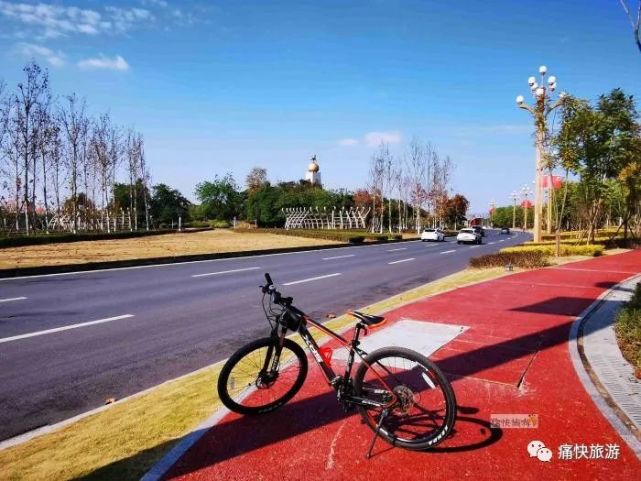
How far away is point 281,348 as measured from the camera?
14.0 feet

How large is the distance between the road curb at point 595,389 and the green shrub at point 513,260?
839 cm

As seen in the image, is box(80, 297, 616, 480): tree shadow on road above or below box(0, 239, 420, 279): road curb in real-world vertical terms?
below

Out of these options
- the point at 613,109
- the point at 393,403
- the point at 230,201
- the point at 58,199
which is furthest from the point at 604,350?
the point at 230,201

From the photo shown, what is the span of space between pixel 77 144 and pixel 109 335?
34.5 metres

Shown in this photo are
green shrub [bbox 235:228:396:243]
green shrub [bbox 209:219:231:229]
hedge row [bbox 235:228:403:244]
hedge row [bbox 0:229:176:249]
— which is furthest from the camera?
green shrub [bbox 209:219:231:229]

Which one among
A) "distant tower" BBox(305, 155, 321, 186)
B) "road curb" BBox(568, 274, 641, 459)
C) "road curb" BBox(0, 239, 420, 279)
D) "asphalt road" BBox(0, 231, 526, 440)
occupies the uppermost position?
"distant tower" BBox(305, 155, 321, 186)

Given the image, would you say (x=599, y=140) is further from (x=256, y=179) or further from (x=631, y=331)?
(x=256, y=179)

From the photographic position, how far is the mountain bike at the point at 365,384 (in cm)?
352

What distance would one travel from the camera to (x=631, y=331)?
18.9 feet

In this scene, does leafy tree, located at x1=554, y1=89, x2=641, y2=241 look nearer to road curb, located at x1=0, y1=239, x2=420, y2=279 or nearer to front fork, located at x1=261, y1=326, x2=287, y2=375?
road curb, located at x1=0, y1=239, x2=420, y2=279

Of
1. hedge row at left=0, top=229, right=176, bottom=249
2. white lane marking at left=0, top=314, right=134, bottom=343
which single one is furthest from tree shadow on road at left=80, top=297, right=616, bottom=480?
hedge row at left=0, top=229, right=176, bottom=249

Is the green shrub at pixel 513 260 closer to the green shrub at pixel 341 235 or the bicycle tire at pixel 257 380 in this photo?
Answer: the bicycle tire at pixel 257 380

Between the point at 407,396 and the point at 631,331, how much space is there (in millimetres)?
4052

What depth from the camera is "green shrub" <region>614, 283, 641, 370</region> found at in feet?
17.3
